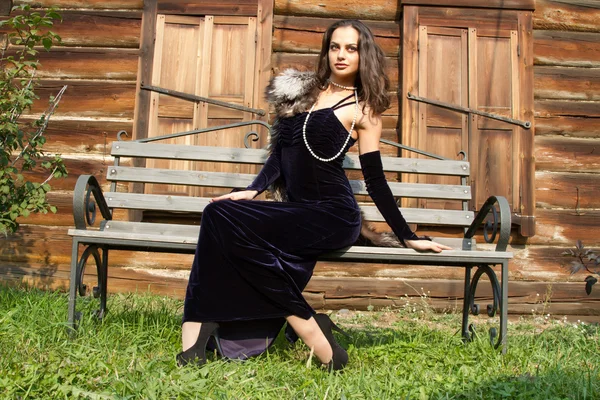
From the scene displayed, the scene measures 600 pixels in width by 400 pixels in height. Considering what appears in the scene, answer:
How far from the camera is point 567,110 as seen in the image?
5422mm

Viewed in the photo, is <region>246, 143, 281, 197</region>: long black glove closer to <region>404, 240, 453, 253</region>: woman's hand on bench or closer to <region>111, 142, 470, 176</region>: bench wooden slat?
<region>111, 142, 470, 176</region>: bench wooden slat

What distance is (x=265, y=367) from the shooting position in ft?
8.68

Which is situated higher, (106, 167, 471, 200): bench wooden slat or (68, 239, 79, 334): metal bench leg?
(106, 167, 471, 200): bench wooden slat

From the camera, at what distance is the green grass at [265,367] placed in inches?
88.7

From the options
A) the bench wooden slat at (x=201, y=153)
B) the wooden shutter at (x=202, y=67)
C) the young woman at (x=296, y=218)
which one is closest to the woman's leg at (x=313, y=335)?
the young woman at (x=296, y=218)

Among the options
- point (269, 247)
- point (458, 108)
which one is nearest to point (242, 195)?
point (269, 247)

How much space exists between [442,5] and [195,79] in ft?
7.56

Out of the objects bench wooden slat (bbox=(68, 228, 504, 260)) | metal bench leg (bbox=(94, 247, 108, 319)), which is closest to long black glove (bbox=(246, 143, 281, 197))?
bench wooden slat (bbox=(68, 228, 504, 260))

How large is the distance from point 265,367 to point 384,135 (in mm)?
3089

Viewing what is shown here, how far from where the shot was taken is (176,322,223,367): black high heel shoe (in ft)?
8.38

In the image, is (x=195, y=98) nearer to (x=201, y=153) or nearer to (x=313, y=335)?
(x=201, y=153)

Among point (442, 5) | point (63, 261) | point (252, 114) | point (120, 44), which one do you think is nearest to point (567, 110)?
point (442, 5)

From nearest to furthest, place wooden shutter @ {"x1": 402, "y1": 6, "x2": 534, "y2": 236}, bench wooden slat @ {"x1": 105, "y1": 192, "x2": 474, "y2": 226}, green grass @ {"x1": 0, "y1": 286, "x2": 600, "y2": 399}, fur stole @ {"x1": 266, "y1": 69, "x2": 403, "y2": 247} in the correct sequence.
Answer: green grass @ {"x1": 0, "y1": 286, "x2": 600, "y2": 399}
fur stole @ {"x1": 266, "y1": 69, "x2": 403, "y2": 247}
bench wooden slat @ {"x1": 105, "y1": 192, "x2": 474, "y2": 226}
wooden shutter @ {"x1": 402, "y1": 6, "x2": 534, "y2": 236}

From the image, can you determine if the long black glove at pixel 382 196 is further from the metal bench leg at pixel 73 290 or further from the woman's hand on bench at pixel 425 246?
the metal bench leg at pixel 73 290
